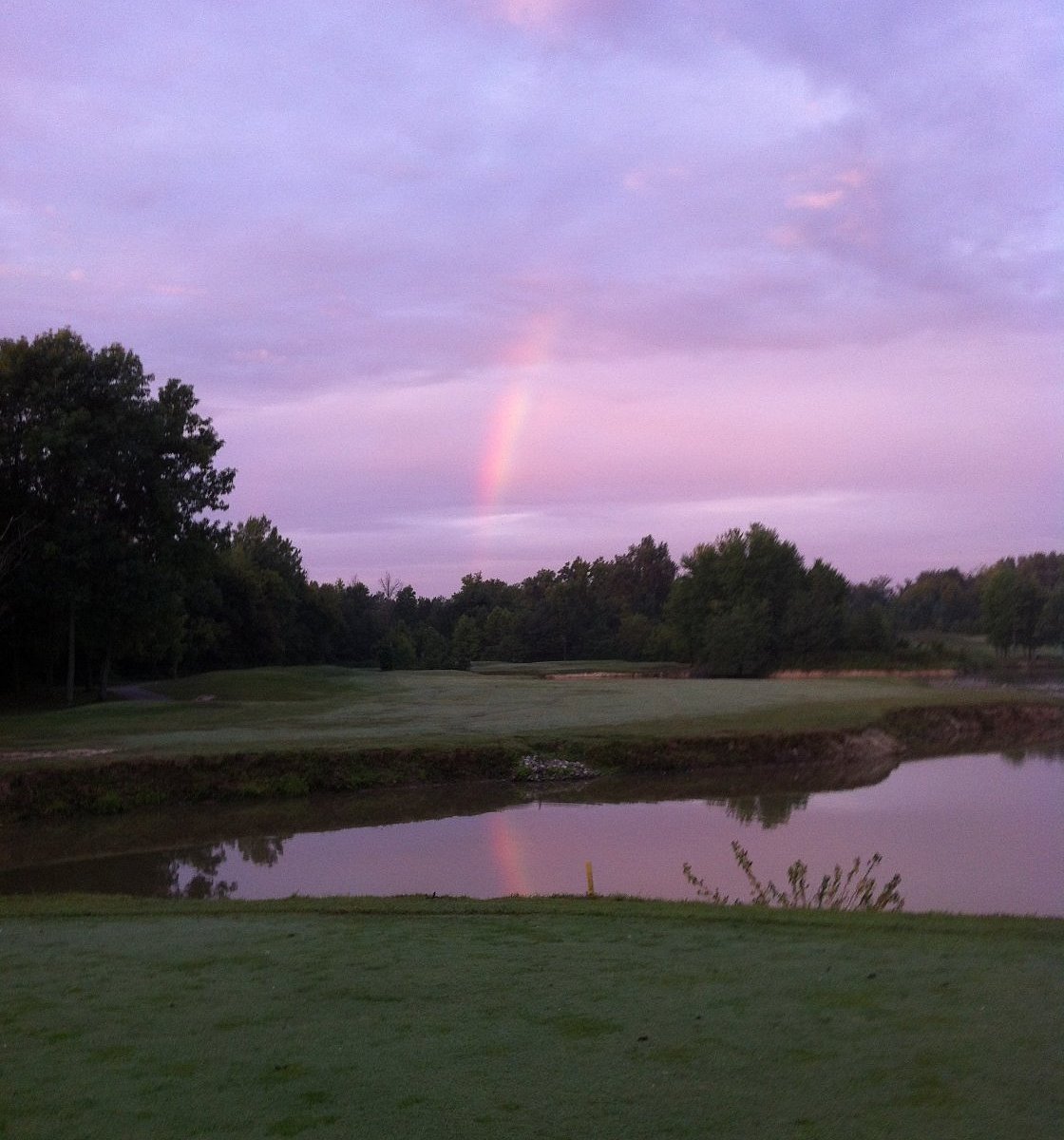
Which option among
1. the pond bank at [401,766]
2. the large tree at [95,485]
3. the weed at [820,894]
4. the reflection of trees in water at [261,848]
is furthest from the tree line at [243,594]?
the weed at [820,894]

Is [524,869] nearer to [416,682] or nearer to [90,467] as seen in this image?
[90,467]

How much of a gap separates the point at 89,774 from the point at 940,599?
13855 cm

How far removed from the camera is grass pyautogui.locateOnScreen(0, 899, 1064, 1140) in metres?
5.38

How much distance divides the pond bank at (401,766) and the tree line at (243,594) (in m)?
16.4

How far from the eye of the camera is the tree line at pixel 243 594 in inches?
1601

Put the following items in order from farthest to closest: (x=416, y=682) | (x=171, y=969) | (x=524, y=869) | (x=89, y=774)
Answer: (x=416, y=682) → (x=89, y=774) → (x=524, y=869) → (x=171, y=969)

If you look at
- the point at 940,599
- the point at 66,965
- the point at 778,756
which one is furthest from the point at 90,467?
the point at 940,599

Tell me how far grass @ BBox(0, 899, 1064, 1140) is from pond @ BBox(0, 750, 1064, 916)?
5.31 metres

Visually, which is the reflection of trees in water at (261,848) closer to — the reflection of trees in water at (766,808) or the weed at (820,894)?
the weed at (820,894)

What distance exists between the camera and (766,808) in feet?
75.6

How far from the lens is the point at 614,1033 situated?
6617mm

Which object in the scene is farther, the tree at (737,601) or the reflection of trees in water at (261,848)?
the tree at (737,601)

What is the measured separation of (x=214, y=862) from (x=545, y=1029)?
13853mm

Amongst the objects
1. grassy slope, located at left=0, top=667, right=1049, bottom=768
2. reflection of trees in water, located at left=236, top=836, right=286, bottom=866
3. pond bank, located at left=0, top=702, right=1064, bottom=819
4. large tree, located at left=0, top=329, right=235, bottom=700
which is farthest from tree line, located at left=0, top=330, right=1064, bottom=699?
reflection of trees in water, located at left=236, top=836, right=286, bottom=866
